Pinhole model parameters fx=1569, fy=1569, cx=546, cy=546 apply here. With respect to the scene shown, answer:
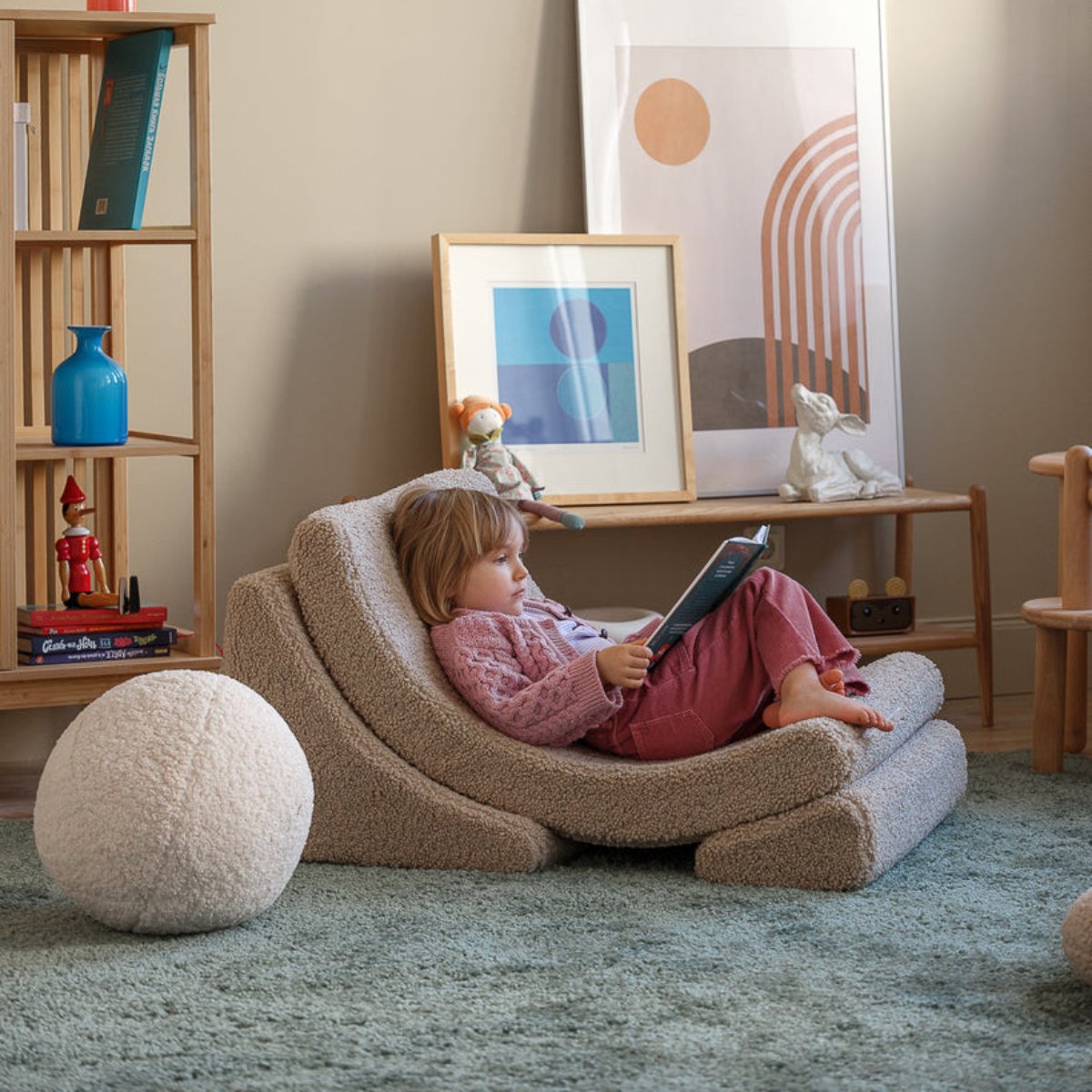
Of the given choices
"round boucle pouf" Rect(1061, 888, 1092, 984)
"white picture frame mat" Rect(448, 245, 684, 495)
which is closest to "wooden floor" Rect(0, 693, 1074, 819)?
"white picture frame mat" Rect(448, 245, 684, 495)

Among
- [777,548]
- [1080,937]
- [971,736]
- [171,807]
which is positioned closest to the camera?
[1080,937]

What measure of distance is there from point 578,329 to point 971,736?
1.19m

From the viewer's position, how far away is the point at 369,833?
224cm

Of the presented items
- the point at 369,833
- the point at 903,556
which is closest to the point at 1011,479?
the point at 903,556

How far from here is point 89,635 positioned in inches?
105

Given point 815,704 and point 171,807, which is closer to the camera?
point 171,807

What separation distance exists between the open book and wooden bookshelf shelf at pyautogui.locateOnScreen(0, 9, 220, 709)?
84 cm

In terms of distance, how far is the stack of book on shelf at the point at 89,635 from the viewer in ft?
8.66

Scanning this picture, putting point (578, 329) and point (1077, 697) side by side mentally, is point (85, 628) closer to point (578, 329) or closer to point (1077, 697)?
point (578, 329)

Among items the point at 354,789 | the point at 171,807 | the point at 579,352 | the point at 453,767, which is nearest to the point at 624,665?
the point at 453,767

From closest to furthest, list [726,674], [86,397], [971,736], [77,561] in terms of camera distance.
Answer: [726,674] < [86,397] < [77,561] < [971,736]

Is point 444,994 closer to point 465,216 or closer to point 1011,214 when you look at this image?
point 465,216

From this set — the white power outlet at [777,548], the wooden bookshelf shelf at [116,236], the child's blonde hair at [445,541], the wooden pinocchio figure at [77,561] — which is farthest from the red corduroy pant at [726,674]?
the white power outlet at [777,548]

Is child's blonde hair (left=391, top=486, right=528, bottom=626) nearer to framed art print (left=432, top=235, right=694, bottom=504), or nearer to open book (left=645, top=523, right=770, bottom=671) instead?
open book (left=645, top=523, right=770, bottom=671)
